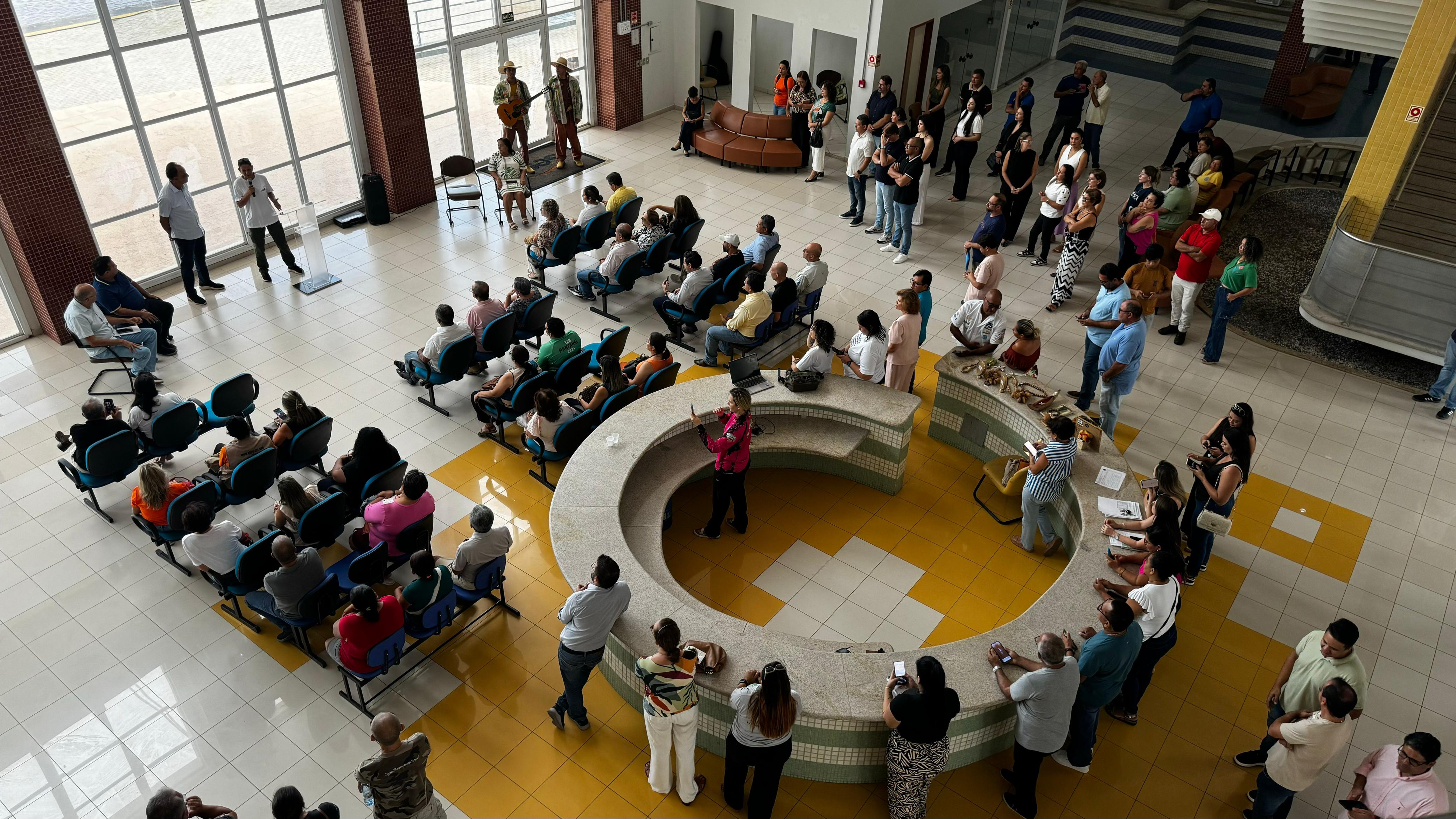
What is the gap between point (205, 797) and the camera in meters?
6.29

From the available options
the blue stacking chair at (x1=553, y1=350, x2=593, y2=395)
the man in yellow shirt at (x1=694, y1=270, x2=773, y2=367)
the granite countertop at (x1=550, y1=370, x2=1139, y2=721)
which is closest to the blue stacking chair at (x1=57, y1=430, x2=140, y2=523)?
the blue stacking chair at (x1=553, y1=350, x2=593, y2=395)

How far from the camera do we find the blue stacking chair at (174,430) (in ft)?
27.8

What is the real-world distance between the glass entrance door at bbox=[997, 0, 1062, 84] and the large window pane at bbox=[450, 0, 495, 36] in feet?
32.4

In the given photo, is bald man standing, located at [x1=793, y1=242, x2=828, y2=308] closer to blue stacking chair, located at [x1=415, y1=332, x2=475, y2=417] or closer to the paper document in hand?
blue stacking chair, located at [x1=415, y1=332, x2=475, y2=417]

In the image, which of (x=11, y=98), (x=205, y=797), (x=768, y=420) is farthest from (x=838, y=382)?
(x=11, y=98)

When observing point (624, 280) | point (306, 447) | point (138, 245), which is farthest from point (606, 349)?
point (138, 245)

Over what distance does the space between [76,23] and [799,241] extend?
9.02 meters

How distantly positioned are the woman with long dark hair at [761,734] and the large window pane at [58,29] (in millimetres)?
10029

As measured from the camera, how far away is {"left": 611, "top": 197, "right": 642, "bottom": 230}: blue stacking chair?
12.6 meters

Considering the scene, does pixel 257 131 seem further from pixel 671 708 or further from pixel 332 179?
pixel 671 708

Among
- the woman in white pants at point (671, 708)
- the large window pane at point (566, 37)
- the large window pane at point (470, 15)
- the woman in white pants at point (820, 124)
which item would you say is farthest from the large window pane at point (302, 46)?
the woman in white pants at point (671, 708)

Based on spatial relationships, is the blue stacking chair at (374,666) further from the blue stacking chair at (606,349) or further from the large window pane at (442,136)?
the large window pane at (442,136)

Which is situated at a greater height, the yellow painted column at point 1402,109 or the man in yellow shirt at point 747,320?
the yellow painted column at point 1402,109

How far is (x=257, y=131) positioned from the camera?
41.5 ft
